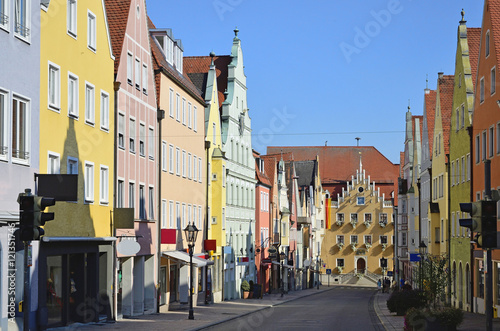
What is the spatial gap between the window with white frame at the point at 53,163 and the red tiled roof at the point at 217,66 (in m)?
31.5

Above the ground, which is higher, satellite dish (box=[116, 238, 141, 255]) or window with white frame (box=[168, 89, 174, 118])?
window with white frame (box=[168, 89, 174, 118])

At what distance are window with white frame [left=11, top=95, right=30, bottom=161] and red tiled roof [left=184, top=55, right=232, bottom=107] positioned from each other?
3409cm

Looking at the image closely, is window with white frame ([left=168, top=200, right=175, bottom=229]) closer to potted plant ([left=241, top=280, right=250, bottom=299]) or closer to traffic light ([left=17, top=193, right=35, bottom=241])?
potted plant ([left=241, top=280, right=250, bottom=299])

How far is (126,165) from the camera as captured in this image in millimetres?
35219

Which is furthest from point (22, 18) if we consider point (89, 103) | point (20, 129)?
point (89, 103)

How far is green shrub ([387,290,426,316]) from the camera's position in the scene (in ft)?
118

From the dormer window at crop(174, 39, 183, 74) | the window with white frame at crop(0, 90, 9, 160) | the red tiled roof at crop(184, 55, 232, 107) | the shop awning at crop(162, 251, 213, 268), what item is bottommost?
the shop awning at crop(162, 251, 213, 268)

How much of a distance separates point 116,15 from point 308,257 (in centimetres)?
7545

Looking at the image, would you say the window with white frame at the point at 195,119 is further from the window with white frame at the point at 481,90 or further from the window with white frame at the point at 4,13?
the window with white frame at the point at 4,13

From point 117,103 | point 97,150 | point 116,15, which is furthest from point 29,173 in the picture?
point 116,15

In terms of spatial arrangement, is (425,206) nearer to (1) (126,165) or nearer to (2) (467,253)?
(2) (467,253)

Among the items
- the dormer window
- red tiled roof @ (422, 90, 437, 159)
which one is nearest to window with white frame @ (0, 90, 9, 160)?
the dormer window

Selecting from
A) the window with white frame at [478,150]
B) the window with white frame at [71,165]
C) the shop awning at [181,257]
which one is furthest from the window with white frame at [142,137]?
the window with white frame at [478,150]

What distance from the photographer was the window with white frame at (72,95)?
28484 mm
